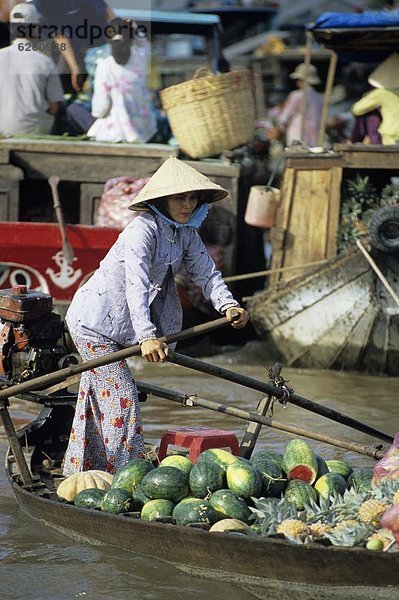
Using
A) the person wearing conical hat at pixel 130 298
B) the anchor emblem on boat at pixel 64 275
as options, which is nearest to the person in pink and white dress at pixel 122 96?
the anchor emblem on boat at pixel 64 275

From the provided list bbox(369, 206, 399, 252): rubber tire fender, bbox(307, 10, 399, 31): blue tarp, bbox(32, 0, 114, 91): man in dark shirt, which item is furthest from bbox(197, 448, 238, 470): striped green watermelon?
bbox(32, 0, 114, 91): man in dark shirt

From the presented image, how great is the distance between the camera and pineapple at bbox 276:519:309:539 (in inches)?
158

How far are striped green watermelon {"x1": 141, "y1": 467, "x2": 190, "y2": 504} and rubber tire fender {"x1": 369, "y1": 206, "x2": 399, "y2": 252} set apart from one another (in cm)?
436

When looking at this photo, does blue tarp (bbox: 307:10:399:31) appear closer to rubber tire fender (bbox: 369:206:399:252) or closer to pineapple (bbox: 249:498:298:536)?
rubber tire fender (bbox: 369:206:399:252)

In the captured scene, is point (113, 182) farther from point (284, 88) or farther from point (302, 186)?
point (284, 88)

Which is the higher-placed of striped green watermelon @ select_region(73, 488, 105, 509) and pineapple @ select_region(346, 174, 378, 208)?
pineapple @ select_region(346, 174, 378, 208)

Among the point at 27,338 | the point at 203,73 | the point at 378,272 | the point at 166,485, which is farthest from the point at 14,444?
the point at 203,73

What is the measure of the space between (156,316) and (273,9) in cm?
Result: 1922

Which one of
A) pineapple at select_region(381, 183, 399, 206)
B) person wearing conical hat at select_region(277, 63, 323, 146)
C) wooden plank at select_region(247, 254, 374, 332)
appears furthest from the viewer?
person wearing conical hat at select_region(277, 63, 323, 146)

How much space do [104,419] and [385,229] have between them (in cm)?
394

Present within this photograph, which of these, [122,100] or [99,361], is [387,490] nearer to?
[99,361]

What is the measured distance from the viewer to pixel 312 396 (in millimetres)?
8398

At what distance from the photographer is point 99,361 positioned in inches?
185

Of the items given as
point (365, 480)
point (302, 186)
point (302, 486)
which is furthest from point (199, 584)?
point (302, 186)
